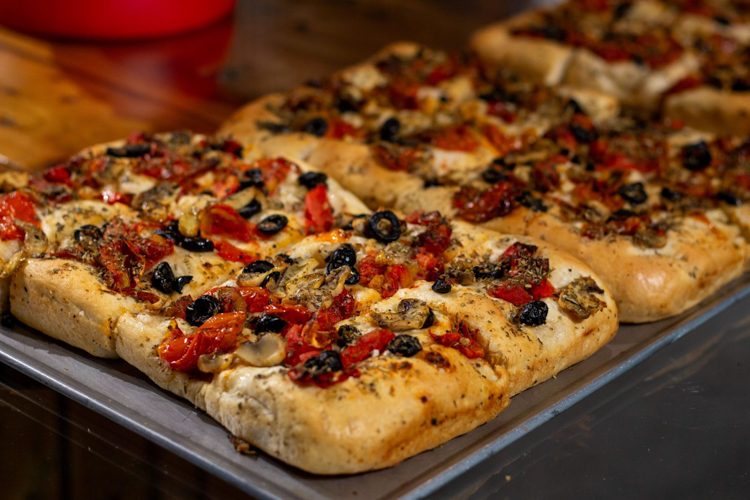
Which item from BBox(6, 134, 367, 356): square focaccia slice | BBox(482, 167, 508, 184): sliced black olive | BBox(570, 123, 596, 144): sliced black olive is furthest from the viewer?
BBox(570, 123, 596, 144): sliced black olive

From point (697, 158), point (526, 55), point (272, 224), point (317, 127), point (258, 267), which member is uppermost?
point (526, 55)

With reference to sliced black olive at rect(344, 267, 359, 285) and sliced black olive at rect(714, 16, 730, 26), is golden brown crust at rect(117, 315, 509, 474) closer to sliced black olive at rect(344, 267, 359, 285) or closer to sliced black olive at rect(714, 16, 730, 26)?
sliced black olive at rect(344, 267, 359, 285)

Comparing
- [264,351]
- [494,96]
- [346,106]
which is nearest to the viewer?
[264,351]

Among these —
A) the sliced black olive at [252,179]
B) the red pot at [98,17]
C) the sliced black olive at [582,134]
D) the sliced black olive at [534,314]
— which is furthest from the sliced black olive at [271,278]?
the red pot at [98,17]

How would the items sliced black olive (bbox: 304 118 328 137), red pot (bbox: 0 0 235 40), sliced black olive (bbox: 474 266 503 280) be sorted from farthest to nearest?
red pot (bbox: 0 0 235 40), sliced black olive (bbox: 304 118 328 137), sliced black olive (bbox: 474 266 503 280)

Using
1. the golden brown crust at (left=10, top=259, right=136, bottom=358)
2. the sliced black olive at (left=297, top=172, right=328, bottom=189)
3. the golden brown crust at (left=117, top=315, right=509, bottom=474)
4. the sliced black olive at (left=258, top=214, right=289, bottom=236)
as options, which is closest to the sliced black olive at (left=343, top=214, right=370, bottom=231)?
the sliced black olive at (left=258, top=214, right=289, bottom=236)

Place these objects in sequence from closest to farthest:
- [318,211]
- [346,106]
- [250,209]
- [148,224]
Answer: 1. [148,224]
2. [250,209]
3. [318,211]
4. [346,106]

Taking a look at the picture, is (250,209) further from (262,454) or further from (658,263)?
(658,263)

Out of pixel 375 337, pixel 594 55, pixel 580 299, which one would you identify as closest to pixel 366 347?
pixel 375 337
